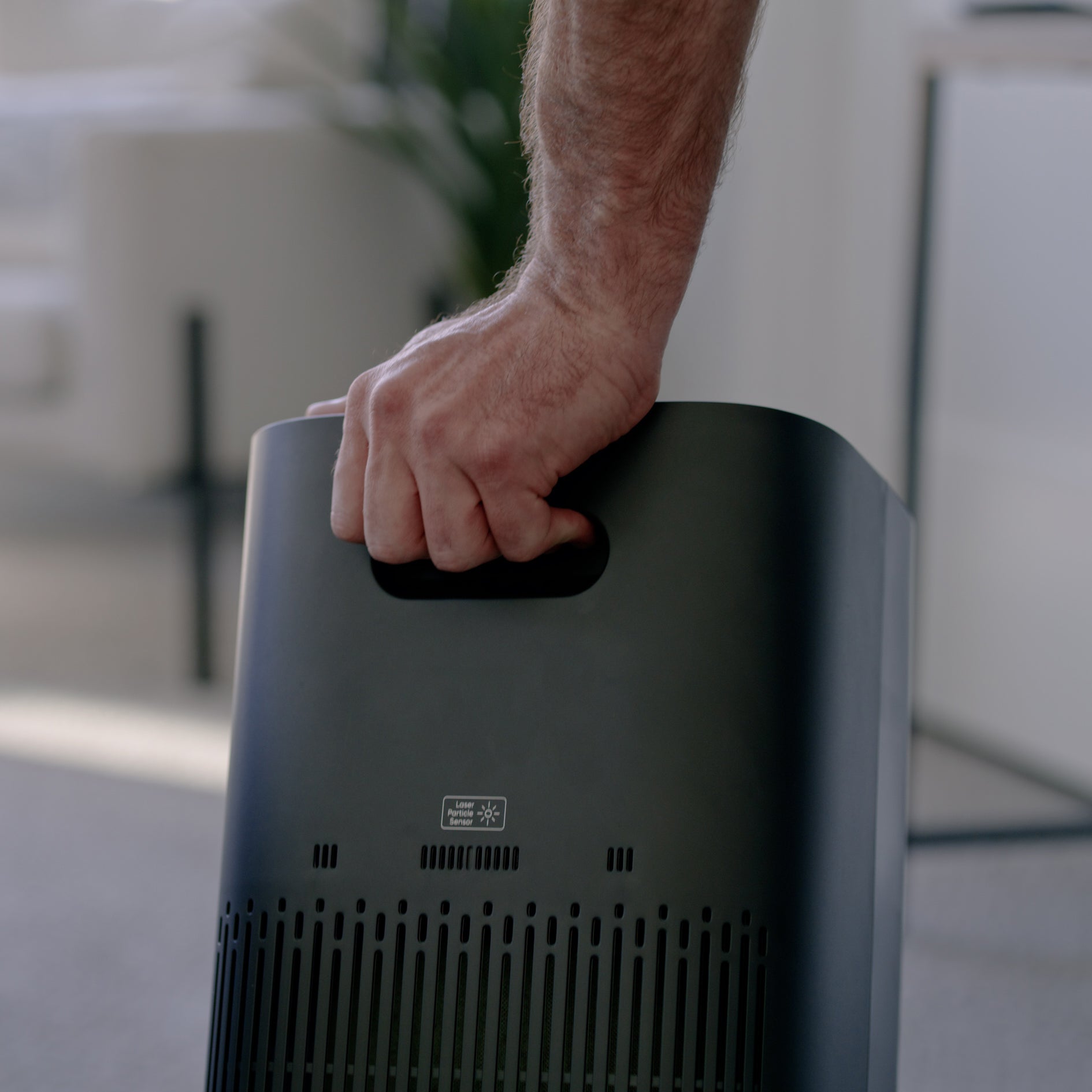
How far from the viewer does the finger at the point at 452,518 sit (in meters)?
0.48

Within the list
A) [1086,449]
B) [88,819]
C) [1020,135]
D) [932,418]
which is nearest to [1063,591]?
[1086,449]

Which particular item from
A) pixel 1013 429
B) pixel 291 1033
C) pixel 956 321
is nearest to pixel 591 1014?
pixel 291 1033

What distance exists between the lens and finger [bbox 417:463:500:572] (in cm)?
48

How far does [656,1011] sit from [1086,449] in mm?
1168

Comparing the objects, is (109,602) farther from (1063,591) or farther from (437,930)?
(437,930)

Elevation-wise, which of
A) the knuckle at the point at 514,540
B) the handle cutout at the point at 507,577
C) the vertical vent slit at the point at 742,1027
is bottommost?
the vertical vent slit at the point at 742,1027

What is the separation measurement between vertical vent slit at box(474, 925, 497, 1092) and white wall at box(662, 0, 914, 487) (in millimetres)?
1264

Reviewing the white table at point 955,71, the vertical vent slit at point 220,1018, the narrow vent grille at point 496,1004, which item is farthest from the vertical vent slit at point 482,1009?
the white table at point 955,71

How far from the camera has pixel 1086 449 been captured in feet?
4.71

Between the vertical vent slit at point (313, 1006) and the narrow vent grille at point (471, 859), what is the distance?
0.05m

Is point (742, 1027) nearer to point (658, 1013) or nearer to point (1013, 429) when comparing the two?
point (658, 1013)

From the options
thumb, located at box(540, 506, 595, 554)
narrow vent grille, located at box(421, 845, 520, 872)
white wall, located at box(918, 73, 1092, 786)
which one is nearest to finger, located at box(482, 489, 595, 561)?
thumb, located at box(540, 506, 595, 554)

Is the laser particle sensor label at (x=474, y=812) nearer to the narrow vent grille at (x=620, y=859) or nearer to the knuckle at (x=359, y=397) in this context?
the narrow vent grille at (x=620, y=859)

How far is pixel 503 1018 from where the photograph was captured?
461 millimetres
